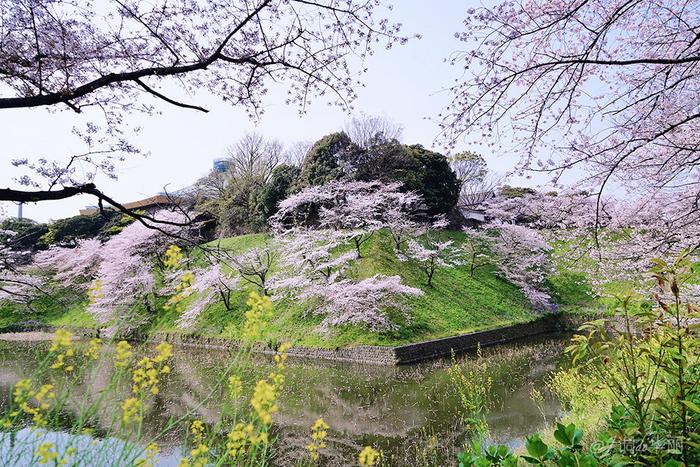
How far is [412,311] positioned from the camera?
1574 cm

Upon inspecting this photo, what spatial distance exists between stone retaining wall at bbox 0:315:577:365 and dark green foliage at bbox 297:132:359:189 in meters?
9.61

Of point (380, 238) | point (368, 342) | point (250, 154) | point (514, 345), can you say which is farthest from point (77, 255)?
point (514, 345)

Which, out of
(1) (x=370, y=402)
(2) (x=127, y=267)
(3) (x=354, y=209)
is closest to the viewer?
(1) (x=370, y=402)

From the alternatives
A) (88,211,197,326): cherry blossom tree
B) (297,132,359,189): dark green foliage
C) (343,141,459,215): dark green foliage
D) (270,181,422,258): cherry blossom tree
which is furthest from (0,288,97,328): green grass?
(343,141,459,215): dark green foliage

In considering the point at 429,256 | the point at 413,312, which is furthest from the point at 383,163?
the point at 413,312

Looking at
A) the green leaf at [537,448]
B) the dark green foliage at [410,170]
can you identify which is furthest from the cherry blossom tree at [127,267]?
the green leaf at [537,448]

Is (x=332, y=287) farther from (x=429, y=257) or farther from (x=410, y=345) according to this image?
(x=429, y=257)

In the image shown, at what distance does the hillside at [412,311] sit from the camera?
1473cm

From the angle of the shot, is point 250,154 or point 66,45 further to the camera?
point 250,154

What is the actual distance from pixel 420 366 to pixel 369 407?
137 inches

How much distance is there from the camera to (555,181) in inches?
132

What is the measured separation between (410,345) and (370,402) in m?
3.79

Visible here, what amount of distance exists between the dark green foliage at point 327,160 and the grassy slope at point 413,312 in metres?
4.40

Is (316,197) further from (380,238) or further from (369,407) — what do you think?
(369,407)
